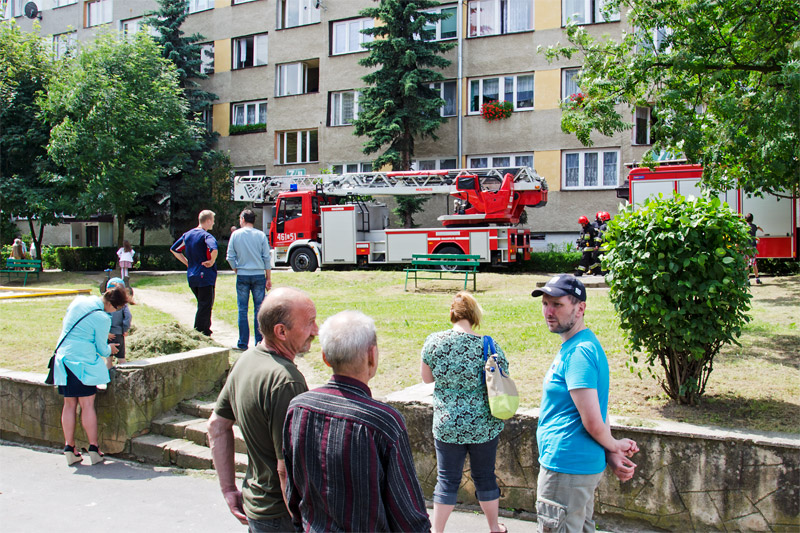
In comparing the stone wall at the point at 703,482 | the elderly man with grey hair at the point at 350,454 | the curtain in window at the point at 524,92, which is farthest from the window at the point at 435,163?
the elderly man with grey hair at the point at 350,454

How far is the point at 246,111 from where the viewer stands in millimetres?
31562

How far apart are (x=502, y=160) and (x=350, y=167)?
6.80 m

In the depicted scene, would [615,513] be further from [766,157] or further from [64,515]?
[766,157]

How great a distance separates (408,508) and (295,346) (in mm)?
895

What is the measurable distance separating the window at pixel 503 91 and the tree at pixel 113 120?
39.8 ft

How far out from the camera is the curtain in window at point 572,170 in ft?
81.9

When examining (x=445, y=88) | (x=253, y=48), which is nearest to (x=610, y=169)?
(x=445, y=88)

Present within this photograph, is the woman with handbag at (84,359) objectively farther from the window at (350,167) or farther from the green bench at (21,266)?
the window at (350,167)

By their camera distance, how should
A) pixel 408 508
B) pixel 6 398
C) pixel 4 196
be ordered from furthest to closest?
pixel 4 196 → pixel 6 398 → pixel 408 508

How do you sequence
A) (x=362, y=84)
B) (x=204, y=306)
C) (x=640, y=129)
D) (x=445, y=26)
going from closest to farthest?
(x=204, y=306), (x=640, y=129), (x=445, y=26), (x=362, y=84)

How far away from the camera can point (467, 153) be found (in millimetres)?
26578

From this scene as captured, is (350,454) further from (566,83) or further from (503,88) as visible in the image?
(503,88)

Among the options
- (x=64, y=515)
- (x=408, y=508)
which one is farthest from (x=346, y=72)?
(x=408, y=508)

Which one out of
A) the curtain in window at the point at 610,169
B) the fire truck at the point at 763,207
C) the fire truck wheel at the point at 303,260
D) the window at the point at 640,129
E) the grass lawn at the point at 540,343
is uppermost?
the window at the point at 640,129
